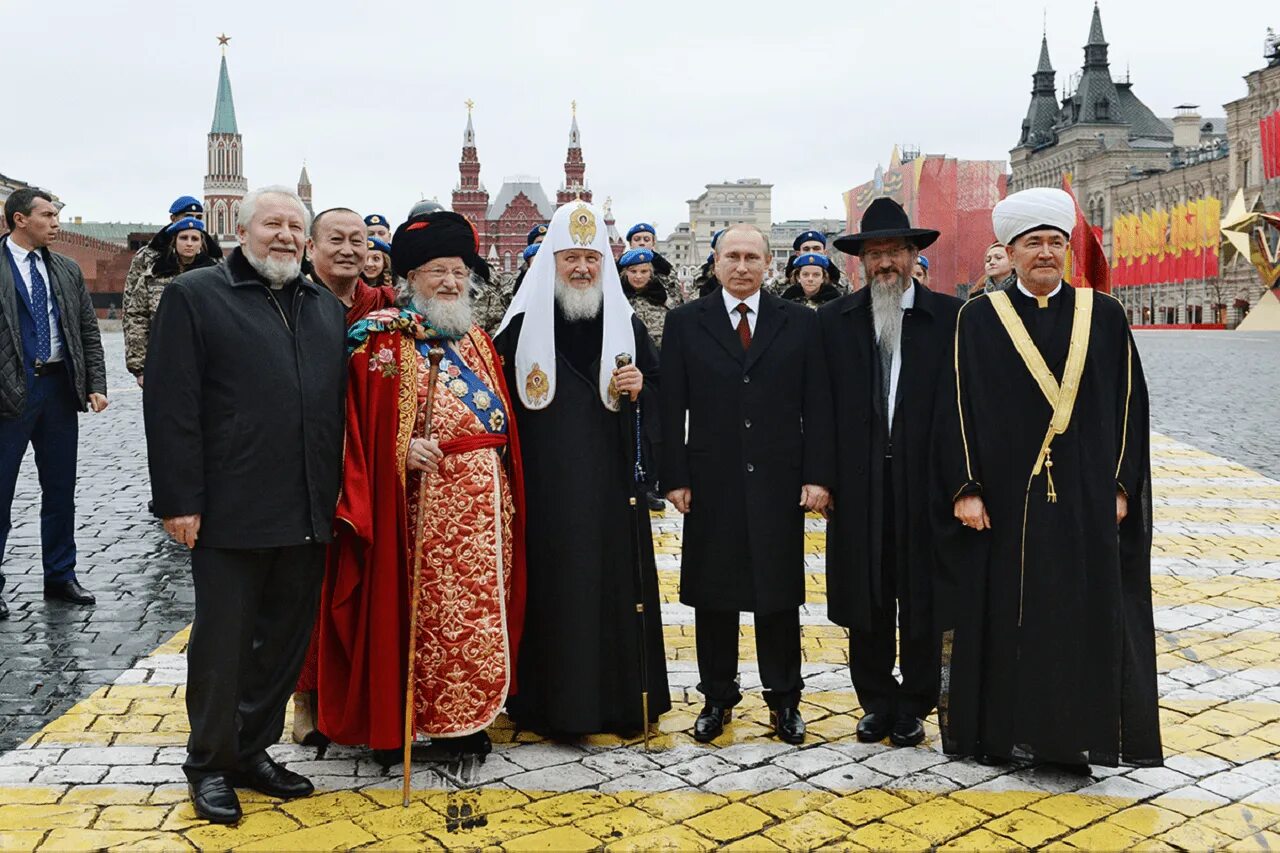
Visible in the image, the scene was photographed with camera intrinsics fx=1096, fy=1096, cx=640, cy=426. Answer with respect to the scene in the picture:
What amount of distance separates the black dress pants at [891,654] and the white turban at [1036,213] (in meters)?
1.09

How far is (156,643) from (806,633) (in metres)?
3.48

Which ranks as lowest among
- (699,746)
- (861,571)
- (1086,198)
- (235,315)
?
(699,746)

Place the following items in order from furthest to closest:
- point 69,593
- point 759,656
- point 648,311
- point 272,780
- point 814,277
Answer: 1. point 648,311
2. point 814,277
3. point 69,593
4. point 759,656
5. point 272,780

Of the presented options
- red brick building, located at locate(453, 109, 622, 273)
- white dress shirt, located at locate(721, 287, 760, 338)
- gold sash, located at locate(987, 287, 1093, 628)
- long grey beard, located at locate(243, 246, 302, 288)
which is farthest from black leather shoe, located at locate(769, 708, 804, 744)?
red brick building, located at locate(453, 109, 622, 273)

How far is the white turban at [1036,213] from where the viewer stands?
405cm

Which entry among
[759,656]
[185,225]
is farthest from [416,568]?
[185,225]

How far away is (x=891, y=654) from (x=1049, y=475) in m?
1.06

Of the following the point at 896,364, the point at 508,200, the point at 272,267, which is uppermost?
the point at 508,200

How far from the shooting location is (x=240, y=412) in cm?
371

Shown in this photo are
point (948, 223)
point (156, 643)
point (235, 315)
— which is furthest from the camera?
point (948, 223)

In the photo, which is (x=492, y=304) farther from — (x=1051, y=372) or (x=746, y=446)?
(x=1051, y=372)

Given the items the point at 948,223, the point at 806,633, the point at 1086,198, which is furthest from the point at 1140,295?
the point at 806,633

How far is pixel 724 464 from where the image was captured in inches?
179

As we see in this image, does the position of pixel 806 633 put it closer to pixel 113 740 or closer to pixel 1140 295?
pixel 113 740
